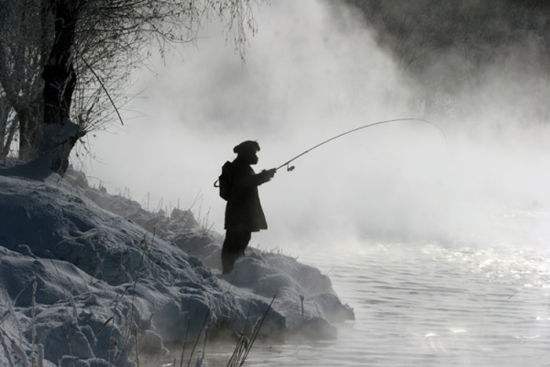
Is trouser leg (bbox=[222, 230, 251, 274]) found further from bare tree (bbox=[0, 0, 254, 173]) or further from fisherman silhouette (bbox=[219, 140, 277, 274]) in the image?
bare tree (bbox=[0, 0, 254, 173])

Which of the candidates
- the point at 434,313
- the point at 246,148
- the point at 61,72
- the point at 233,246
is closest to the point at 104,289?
the point at 233,246

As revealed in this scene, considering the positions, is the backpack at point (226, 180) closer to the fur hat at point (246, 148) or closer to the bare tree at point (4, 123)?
the fur hat at point (246, 148)

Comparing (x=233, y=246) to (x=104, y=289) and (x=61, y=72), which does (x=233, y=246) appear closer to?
(x=61, y=72)

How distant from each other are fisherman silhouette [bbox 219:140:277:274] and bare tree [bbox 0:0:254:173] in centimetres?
131

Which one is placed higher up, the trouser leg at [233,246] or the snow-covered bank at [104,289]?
the trouser leg at [233,246]

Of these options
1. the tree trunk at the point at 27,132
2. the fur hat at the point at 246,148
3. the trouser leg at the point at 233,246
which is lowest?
the trouser leg at the point at 233,246

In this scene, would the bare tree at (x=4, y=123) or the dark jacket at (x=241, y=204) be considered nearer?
the dark jacket at (x=241, y=204)

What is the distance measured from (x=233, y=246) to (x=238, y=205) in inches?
17.8

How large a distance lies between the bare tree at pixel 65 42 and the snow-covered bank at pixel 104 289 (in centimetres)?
157

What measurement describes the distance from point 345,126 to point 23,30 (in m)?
32.4

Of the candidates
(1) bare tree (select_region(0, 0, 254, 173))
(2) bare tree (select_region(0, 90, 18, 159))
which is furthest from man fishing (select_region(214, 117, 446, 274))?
(2) bare tree (select_region(0, 90, 18, 159))

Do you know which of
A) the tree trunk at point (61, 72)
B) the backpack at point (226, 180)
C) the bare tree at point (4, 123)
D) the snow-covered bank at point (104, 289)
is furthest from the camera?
the bare tree at point (4, 123)

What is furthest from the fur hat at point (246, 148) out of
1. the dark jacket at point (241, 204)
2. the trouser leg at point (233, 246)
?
the trouser leg at point (233, 246)

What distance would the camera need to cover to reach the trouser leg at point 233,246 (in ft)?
38.8
